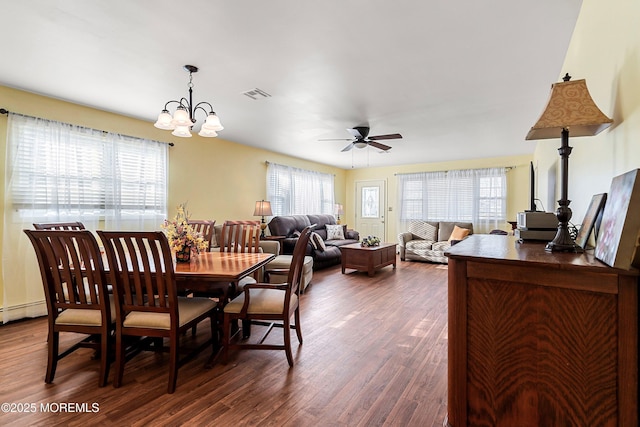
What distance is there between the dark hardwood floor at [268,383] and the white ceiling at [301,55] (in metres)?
2.44

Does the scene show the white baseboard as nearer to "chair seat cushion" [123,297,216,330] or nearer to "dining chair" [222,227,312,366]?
"chair seat cushion" [123,297,216,330]

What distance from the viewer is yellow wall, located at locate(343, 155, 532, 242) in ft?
22.1

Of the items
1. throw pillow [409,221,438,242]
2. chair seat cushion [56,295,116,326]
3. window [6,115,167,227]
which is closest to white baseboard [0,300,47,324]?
window [6,115,167,227]

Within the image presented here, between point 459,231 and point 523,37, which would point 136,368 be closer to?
point 523,37

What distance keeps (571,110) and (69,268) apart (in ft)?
9.52

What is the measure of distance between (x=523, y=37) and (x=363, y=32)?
119 cm

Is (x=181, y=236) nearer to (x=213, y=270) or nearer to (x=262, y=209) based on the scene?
(x=213, y=270)

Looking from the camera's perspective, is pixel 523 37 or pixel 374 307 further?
pixel 374 307

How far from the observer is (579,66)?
1978 mm

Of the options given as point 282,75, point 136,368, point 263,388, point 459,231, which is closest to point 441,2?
point 282,75

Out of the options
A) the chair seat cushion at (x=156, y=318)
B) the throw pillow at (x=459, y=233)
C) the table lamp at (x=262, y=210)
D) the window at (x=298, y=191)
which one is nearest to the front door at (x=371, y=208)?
the window at (x=298, y=191)

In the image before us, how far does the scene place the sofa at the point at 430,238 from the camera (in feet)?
21.7

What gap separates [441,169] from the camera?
7.62 metres

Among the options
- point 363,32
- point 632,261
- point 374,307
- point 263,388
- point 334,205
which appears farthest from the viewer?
point 334,205
